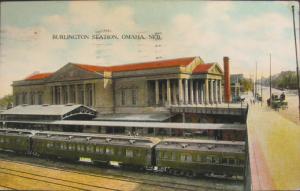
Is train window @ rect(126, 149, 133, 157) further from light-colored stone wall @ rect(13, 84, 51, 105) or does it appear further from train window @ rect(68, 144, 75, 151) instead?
light-colored stone wall @ rect(13, 84, 51, 105)

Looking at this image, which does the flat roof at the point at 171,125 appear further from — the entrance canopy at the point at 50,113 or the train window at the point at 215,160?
the train window at the point at 215,160

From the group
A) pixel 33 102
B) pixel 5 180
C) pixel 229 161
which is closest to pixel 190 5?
pixel 229 161

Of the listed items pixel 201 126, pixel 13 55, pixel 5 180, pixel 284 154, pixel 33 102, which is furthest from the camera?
pixel 33 102

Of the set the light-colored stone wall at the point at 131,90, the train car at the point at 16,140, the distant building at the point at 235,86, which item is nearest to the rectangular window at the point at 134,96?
the light-colored stone wall at the point at 131,90

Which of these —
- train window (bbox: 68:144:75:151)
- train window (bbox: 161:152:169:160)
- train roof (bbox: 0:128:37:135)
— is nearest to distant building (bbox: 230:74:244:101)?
train window (bbox: 161:152:169:160)

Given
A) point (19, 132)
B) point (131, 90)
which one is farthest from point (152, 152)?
point (131, 90)

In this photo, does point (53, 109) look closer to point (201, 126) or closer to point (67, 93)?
point (67, 93)

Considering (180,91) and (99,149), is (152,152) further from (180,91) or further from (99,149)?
(180,91)
